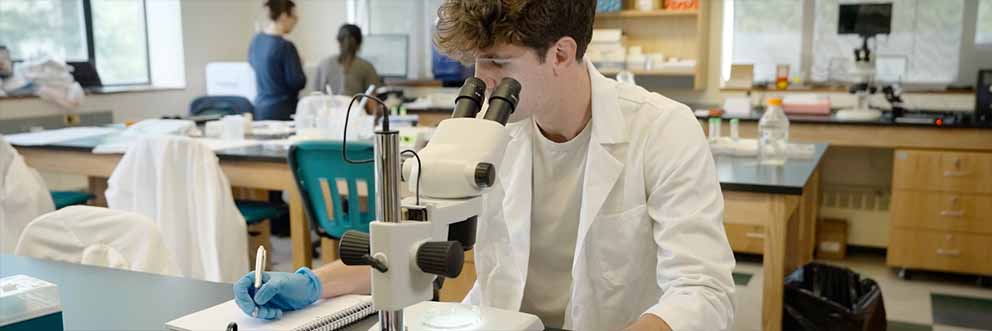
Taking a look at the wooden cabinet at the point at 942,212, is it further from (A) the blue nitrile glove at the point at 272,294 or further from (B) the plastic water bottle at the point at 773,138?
(A) the blue nitrile glove at the point at 272,294

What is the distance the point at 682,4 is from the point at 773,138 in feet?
6.72

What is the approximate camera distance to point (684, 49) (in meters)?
5.02

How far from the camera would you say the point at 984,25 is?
14.2ft

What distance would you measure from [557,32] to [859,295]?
1.99 metres

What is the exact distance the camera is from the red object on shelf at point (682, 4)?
477cm

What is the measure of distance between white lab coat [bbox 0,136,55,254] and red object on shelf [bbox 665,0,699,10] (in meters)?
3.46

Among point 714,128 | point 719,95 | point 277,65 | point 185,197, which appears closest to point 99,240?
point 185,197

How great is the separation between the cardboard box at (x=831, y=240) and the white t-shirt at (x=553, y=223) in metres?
3.18

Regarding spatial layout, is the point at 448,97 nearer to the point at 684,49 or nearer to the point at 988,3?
the point at 684,49

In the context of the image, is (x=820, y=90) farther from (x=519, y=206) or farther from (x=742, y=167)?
(x=519, y=206)

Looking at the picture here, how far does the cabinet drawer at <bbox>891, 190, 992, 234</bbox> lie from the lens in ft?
11.8

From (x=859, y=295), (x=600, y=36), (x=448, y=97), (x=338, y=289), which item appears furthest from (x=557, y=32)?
(x=448, y=97)

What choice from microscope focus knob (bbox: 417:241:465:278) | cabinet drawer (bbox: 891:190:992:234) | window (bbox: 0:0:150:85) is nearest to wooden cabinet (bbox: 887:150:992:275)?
cabinet drawer (bbox: 891:190:992:234)

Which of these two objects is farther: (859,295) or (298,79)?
(298,79)
